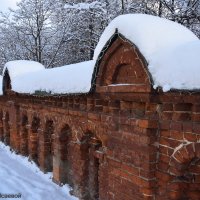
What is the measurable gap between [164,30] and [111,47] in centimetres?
87

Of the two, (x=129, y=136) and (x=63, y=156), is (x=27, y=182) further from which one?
(x=129, y=136)

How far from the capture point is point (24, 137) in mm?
10695

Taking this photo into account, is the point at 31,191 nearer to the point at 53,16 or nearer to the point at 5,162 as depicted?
the point at 5,162

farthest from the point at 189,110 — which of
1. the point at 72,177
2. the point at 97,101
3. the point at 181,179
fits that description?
the point at 72,177

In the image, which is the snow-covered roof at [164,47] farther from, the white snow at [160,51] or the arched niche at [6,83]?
the arched niche at [6,83]

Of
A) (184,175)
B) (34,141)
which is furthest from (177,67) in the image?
(34,141)

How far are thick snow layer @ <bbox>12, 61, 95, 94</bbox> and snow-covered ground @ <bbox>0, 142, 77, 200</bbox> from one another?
2112 mm

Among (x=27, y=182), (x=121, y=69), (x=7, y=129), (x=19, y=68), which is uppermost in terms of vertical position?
(x=19, y=68)

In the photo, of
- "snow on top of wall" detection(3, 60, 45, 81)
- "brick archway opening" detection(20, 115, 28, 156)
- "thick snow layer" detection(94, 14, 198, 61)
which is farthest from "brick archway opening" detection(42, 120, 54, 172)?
"thick snow layer" detection(94, 14, 198, 61)

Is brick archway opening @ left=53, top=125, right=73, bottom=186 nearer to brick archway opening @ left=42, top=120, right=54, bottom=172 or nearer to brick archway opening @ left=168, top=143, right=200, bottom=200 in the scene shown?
brick archway opening @ left=42, top=120, right=54, bottom=172

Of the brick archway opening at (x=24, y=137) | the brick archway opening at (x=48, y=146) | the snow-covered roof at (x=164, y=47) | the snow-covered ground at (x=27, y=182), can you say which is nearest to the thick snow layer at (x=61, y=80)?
the snow-covered roof at (x=164, y=47)

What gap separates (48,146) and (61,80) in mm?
2696

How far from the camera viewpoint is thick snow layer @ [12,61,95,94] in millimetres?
5596

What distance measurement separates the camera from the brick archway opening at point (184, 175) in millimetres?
3895
